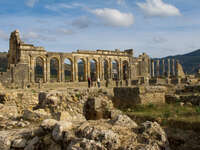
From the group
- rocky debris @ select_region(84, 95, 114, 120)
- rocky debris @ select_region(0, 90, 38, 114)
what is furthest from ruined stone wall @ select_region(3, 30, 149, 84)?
rocky debris @ select_region(84, 95, 114, 120)

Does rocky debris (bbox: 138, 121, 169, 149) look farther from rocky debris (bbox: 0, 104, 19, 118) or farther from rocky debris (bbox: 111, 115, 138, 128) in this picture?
rocky debris (bbox: 0, 104, 19, 118)

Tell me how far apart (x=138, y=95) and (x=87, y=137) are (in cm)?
629

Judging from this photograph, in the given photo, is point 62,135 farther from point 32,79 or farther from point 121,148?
point 32,79

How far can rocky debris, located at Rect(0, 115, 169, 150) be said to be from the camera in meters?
3.45

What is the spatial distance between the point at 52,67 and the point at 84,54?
162 feet

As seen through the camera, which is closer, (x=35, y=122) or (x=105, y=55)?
(x=35, y=122)

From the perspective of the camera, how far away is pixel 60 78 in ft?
97.7

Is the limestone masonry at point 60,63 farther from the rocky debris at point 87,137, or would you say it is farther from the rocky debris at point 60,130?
the rocky debris at point 60,130

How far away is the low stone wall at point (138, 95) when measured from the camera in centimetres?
972

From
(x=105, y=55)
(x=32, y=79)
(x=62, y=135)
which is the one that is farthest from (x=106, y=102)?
(x=105, y=55)

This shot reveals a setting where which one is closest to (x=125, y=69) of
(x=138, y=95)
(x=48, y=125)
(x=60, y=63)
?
(x=60, y=63)

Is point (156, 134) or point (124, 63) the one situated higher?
point (124, 63)

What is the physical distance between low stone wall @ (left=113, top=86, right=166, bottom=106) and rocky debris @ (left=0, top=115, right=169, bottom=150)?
5.30m

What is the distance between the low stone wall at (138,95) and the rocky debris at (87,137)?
530 cm
